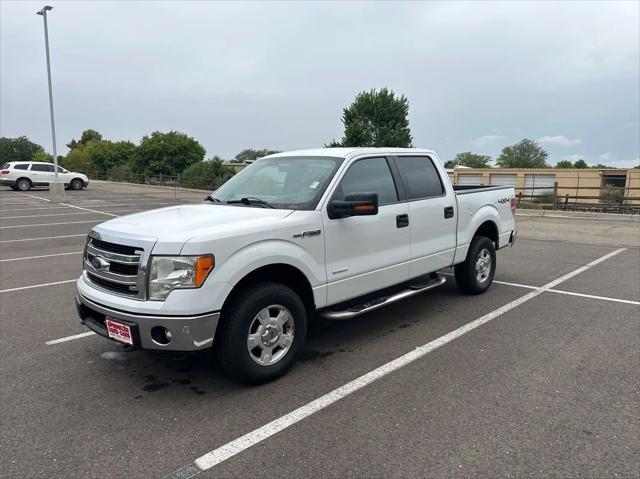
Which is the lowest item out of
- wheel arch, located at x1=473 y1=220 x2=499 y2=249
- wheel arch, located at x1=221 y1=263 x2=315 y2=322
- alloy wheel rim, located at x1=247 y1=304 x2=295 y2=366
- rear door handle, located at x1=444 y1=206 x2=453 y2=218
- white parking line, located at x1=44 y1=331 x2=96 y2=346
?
white parking line, located at x1=44 y1=331 x2=96 y2=346

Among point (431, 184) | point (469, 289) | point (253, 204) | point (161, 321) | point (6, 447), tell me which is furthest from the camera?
point (469, 289)

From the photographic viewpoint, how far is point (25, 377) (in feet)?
12.8

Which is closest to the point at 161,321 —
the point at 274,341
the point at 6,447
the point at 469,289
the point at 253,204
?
the point at 274,341

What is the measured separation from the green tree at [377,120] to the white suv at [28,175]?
3098 centimetres

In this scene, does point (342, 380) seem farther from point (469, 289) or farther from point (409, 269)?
point (469, 289)

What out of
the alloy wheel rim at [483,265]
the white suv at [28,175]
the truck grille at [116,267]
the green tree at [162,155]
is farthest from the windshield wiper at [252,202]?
the green tree at [162,155]

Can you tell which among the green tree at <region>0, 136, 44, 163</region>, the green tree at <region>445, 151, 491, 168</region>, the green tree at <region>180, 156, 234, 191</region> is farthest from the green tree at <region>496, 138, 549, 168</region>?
the green tree at <region>0, 136, 44, 163</region>

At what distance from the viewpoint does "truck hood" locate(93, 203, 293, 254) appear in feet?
10.8

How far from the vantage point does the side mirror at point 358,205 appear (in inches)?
151

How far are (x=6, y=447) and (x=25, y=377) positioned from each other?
1123mm

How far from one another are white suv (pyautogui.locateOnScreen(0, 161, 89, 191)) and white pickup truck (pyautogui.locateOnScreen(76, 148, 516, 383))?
1107 inches

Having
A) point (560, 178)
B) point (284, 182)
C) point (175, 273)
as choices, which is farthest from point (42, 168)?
point (560, 178)

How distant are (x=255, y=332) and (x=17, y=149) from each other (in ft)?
437

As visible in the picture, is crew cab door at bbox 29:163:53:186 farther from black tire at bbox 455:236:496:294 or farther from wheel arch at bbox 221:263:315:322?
wheel arch at bbox 221:263:315:322
